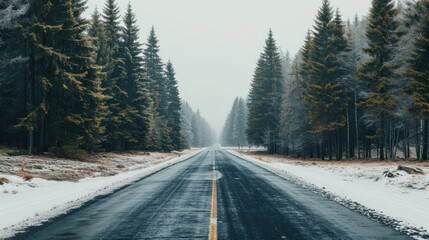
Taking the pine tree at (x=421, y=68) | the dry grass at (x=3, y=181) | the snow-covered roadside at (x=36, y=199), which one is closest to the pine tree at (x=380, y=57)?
the pine tree at (x=421, y=68)

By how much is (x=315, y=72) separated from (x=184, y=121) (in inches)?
3154

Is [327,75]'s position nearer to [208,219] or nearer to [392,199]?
[392,199]

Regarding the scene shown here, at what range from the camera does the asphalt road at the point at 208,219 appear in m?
7.50

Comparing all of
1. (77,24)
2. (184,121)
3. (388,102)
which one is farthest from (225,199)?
(184,121)

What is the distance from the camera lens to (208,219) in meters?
8.95

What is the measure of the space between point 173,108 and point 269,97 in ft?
74.1

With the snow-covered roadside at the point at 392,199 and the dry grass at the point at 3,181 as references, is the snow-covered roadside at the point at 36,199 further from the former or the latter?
the snow-covered roadside at the point at 392,199

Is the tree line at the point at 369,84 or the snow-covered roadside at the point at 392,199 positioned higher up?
the tree line at the point at 369,84

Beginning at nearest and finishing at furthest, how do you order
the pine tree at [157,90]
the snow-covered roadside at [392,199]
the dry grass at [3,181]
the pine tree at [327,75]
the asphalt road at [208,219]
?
the asphalt road at [208,219]
the snow-covered roadside at [392,199]
the dry grass at [3,181]
the pine tree at [327,75]
the pine tree at [157,90]

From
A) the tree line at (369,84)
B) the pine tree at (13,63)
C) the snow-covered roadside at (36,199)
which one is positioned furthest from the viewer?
the tree line at (369,84)

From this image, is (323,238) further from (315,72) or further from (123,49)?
(123,49)

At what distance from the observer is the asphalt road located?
750 centimetres

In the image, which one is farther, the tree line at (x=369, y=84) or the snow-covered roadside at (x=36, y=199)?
the tree line at (x=369, y=84)

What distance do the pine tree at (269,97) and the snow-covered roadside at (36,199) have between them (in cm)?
4645
